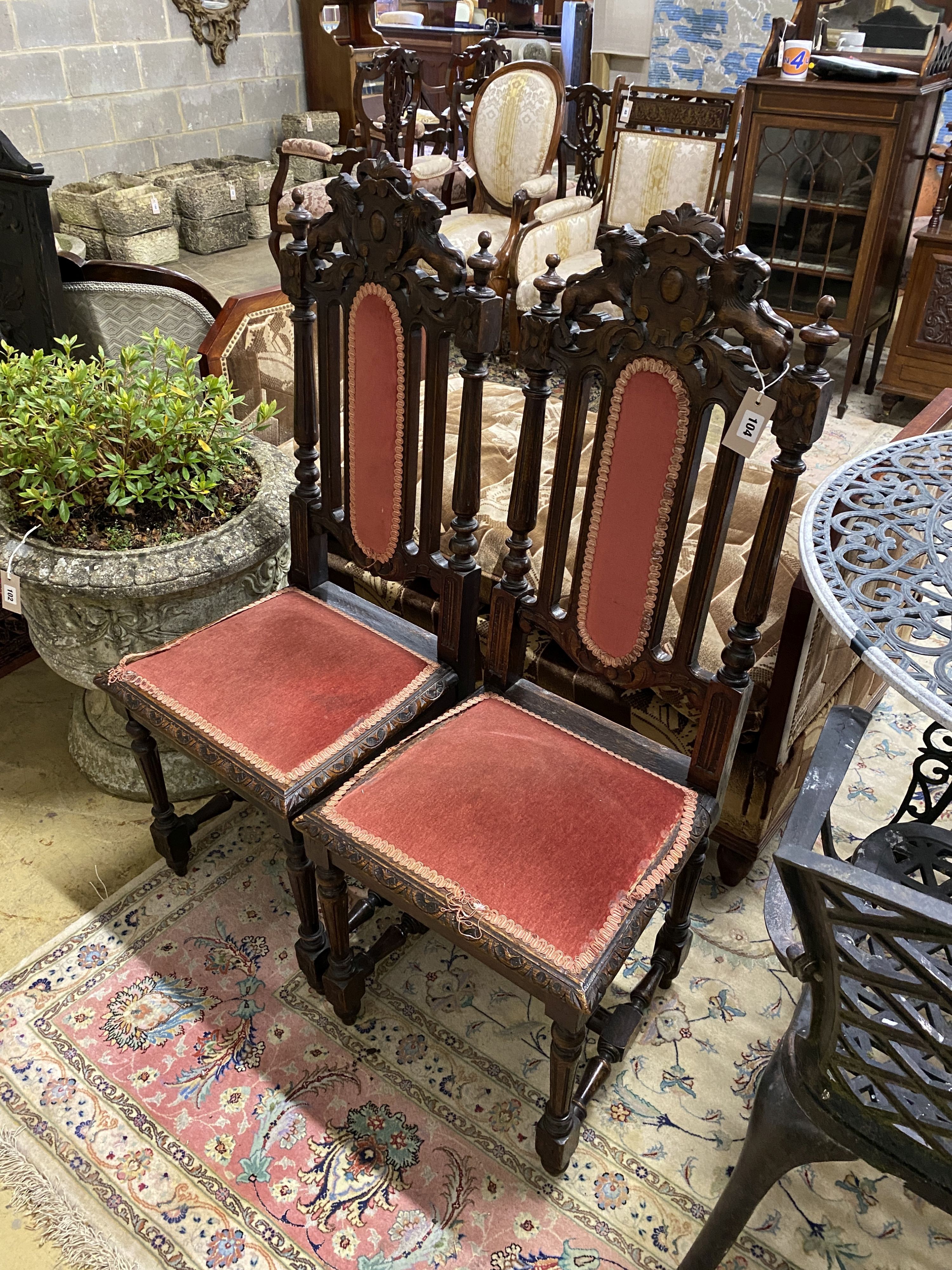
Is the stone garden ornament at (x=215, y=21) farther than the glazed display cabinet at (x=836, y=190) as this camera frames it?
Yes

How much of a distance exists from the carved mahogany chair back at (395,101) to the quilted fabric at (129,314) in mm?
2610

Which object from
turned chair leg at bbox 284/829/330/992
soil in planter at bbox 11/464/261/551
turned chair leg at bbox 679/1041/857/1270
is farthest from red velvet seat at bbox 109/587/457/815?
turned chair leg at bbox 679/1041/857/1270

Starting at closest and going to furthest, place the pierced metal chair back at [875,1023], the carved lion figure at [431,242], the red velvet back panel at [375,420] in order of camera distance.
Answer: the pierced metal chair back at [875,1023] < the carved lion figure at [431,242] < the red velvet back panel at [375,420]

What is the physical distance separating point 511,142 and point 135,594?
3010mm

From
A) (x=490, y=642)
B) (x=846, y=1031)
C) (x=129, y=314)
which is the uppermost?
(x=129, y=314)

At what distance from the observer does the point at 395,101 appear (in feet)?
14.9

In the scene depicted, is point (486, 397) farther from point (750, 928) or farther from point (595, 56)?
point (595, 56)

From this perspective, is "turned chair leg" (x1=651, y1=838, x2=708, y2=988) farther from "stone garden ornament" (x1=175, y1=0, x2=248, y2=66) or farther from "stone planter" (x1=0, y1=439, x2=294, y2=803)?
"stone garden ornament" (x1=175, y1=0, x2=248, y2=66)

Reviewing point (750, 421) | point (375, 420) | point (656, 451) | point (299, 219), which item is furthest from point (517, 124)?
point (750, 421)

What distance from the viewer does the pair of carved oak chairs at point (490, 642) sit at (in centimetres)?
116

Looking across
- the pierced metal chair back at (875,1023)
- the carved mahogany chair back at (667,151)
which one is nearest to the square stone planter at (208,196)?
the carved mahogany chair back at (667,151)

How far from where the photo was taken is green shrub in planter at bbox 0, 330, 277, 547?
1686 millimetres

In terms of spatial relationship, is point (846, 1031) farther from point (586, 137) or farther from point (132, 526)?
point (586, 137)

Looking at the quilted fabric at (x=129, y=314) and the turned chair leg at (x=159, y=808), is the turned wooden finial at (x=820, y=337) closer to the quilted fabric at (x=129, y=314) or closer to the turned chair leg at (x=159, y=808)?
the turned chair leg at (x=159, y=808)
